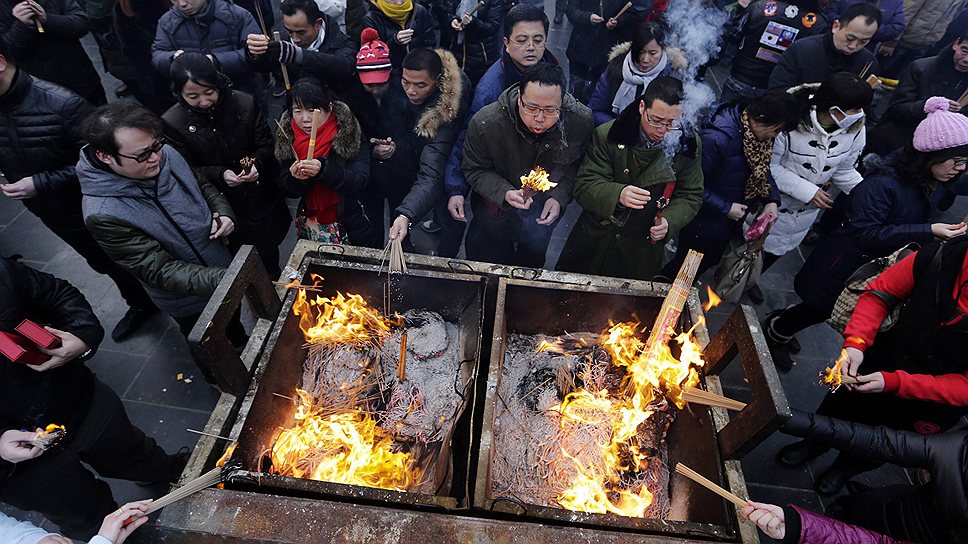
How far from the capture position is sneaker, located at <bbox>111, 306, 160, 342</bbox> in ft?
14.8

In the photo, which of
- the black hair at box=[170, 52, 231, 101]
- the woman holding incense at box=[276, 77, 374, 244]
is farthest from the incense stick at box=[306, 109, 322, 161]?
the black hair at box=[170, 52, 231, 101]

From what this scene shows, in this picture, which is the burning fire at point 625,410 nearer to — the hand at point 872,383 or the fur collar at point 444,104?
the hand at point 872,383

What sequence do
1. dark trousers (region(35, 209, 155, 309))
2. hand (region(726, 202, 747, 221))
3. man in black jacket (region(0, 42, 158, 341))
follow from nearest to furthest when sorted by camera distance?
1. man in black jacket (region(0, 42, 158, 341))
2. dark trousers (region(35, 209, 155, 309))
3. hand (region(726, 202, 747, 221))

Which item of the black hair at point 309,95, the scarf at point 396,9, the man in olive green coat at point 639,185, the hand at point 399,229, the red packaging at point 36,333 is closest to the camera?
the red packaging at point 36,333

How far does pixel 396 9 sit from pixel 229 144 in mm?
2480

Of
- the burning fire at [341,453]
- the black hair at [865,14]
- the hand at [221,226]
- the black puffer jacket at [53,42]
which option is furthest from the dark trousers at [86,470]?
the black hair at [865,14]

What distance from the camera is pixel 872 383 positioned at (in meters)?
2.91

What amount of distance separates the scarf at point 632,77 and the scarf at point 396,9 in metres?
2.33

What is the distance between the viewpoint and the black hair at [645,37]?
176 inches

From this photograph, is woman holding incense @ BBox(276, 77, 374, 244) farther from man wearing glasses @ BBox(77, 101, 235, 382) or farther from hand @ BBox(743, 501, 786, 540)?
hand @ BBox(743, 501, 786, 540)

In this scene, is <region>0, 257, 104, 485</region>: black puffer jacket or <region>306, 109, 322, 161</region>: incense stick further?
<region>306, 109, 322, 161</region>: incense stick

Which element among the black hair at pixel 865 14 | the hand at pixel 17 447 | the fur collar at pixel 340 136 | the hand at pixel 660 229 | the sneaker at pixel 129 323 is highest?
the black hair at pixel 865 14

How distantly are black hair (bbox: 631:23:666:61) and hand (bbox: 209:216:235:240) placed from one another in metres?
3.81

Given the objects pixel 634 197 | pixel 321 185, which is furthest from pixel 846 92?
pixel 321 185
